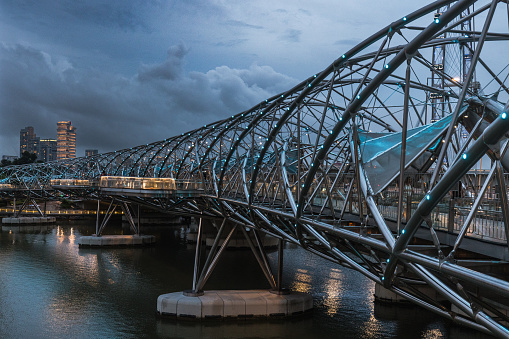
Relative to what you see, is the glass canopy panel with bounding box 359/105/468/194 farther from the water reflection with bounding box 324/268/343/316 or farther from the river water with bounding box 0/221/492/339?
the water reflection with bounding box 324/268/343/316

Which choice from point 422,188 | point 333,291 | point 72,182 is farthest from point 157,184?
point 72,182

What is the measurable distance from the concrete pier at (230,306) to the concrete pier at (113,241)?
41463mm

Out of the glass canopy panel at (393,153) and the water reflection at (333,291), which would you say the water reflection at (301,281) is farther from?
the glass canopy panel at (393,153)

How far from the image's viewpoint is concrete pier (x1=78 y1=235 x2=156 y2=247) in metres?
79.2

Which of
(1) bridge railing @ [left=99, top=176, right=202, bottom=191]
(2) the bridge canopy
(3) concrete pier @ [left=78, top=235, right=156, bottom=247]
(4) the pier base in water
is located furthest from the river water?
(4) the pier base in water

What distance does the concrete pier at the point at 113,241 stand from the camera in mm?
79188

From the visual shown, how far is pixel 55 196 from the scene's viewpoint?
413 ft

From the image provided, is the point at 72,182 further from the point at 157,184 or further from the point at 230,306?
the point at 230,306

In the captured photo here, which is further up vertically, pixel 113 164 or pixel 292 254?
pixel 113 164

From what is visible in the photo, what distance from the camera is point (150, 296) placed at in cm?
4703

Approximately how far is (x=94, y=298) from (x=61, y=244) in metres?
38.4

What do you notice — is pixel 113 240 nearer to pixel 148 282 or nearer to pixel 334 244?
pixel 148 282

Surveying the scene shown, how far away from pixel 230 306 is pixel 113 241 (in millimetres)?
45441

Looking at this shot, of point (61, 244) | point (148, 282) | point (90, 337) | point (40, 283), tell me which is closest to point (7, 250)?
point (61, 244)
